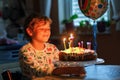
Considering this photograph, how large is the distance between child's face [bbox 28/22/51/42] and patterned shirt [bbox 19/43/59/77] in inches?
2.7

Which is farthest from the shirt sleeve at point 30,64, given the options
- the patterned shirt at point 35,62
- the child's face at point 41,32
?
the child's face at point 41,32

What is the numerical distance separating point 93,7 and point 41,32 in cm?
76

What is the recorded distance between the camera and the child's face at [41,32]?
188cm

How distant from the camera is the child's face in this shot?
1878 millimetres

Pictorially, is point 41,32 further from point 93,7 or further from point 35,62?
point 93,7

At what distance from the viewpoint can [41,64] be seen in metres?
1.83

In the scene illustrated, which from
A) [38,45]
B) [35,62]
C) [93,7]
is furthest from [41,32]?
[93,7]

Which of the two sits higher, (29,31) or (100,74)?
(29,31)

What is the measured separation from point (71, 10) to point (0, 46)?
141 centimetres

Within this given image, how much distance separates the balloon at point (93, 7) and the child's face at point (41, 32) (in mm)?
666

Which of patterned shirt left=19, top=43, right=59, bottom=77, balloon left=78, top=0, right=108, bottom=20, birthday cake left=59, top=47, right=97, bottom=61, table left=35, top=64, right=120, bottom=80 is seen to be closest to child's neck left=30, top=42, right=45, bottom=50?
patterned shirt left=19, top=43, right=59, bottom=77

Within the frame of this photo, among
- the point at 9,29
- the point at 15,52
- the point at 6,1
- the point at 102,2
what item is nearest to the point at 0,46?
the point at 15,52

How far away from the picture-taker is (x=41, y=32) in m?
1.89

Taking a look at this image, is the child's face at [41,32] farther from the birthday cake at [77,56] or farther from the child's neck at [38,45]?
the birthday cake at [77,56]
